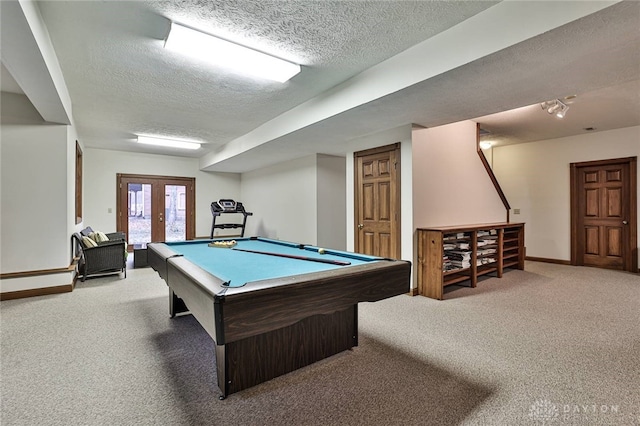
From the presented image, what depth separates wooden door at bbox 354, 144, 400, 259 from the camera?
14.1 feet

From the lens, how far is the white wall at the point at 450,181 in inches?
164

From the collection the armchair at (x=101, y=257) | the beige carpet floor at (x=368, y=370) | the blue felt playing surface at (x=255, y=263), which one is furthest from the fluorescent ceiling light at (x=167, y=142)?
the blue felt playing surface at (x=255, y=263)

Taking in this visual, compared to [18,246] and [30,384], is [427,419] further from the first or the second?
[18,246]

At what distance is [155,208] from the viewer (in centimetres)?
811

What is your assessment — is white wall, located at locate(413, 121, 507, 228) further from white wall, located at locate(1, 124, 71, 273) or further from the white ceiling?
white wall, located at locate(1, 124, 71, 273)

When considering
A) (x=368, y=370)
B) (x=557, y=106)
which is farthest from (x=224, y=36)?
(x=557, y=106)

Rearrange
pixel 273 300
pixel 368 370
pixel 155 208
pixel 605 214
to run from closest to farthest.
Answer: pixel 273 300, pixel 368 370, pixel 605 214, pixel 155 208

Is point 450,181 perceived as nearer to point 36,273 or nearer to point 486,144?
point 486,144

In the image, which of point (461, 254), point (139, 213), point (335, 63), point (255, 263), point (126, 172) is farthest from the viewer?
point (139, 213)

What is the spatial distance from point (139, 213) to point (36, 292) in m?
4.24

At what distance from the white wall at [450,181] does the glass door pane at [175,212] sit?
6.76 metres

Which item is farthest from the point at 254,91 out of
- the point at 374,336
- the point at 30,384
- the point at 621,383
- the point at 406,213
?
the point at 621,383

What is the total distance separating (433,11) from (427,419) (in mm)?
2612

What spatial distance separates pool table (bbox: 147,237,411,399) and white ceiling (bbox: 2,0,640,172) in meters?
1.76
